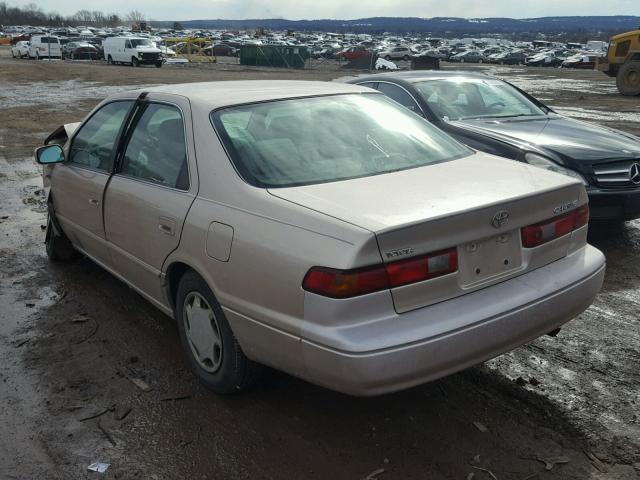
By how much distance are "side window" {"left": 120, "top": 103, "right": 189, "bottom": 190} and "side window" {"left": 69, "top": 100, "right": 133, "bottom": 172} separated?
255 millimetres

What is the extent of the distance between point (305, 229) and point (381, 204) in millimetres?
364

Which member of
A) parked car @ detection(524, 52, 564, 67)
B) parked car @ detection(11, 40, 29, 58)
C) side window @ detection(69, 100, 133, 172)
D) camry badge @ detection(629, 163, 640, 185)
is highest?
parked car @ detection(11, 40, 29, 58)

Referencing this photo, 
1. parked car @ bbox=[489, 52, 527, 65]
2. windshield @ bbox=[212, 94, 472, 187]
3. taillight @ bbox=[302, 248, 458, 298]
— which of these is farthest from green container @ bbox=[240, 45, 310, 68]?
taillight @ bbox=[302, 248, 458, 298]

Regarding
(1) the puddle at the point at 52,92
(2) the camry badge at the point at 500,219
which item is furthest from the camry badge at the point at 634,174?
(1) the puddle at the point at 52,92

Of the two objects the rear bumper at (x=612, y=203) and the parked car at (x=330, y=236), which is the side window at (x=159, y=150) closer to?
the parked car at (x=330, y=236)

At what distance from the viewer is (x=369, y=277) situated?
2502 millimetres

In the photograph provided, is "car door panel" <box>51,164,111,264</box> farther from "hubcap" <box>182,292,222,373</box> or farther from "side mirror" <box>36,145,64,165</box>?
"hubcap" <box>182,292,222,373</box>

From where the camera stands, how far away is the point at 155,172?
3689 mm

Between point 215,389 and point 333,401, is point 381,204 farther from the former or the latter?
point 215,389

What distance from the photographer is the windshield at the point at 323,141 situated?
317cm

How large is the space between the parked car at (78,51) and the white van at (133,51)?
528cm

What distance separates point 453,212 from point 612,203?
3.45m

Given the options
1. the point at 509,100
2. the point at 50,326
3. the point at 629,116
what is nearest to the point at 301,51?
the point at 629,116

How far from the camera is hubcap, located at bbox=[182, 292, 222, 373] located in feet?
10.7
